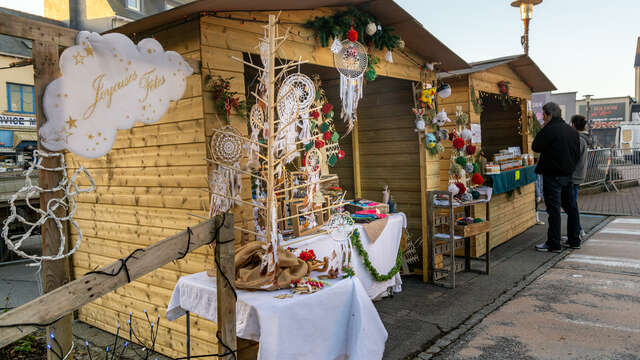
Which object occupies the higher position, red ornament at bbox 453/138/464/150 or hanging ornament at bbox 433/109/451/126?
hanging ornament at bbox 433/109/451/126

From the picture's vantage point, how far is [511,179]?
723cm

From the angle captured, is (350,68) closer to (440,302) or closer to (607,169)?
(440,302)

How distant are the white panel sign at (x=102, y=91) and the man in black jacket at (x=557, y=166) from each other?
19.6 ft

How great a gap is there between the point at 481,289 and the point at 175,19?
4.53 meters

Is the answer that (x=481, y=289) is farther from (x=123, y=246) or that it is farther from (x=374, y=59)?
(x=123, y=246)

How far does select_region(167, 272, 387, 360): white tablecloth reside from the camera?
8.09 ft

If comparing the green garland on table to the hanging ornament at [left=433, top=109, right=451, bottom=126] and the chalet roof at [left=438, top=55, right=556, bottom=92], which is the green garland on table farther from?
the chalet roof at [left=438, top=55, right=556, bottom=92]

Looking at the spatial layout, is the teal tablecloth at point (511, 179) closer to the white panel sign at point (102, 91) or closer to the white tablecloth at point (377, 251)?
the white tablecloth at point (377, 251)

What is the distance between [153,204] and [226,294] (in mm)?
1763

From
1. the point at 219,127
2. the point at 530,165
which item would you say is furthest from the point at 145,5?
the point at 219,127

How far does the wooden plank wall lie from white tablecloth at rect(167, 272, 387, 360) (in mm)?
483

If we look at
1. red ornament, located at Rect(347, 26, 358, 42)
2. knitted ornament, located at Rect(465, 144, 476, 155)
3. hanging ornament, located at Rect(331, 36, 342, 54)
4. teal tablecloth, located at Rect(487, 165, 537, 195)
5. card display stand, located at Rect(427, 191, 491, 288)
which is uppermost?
red ornament, located at Rect(347, 26, 358, 42)

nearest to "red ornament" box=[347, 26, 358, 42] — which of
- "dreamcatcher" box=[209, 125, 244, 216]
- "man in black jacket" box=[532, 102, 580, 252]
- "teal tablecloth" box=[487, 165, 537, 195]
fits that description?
"dreamcatcher" box=[209, 125, 244, 216]

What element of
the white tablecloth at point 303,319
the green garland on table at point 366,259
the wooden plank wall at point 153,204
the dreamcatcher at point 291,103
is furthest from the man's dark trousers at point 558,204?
the wooden plank wall at point 153,204
